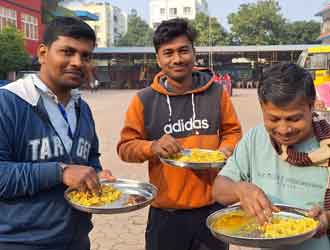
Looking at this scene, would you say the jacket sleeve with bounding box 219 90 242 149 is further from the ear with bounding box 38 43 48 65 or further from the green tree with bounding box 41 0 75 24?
the green tree with bounding box 41 0 75 24

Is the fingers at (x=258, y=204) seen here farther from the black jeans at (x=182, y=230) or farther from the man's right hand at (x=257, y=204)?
the black jeans at (x=182, y=230)

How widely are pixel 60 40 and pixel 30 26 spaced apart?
4469cm

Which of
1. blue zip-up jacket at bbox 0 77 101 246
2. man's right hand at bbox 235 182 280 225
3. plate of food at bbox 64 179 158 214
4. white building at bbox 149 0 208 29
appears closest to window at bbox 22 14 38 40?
plate of food at bbox 64 179 158 214

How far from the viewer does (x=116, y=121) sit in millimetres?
15766

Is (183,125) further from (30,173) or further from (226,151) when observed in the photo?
(30,173)

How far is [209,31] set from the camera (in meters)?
60.0

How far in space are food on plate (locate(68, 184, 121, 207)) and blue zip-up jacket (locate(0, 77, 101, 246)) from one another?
0.29ft

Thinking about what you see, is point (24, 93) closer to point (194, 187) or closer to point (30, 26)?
point (194, 187)

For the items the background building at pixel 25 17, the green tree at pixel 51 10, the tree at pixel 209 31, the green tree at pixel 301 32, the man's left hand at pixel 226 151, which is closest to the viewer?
the man's left hand at pixel 226 151

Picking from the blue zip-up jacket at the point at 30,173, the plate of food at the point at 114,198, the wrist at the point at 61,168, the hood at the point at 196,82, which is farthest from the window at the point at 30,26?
the wrist at the point at 61,168

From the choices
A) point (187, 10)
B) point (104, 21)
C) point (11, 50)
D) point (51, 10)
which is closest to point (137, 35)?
point (104, 21)

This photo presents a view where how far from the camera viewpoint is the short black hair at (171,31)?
2930 mm

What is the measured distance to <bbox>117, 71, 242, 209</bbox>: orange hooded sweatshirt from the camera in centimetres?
285

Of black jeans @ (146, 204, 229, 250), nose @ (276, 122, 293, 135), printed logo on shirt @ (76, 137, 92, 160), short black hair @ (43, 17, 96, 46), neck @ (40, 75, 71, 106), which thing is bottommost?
black jeans @ (146, 204, 229, 250)
